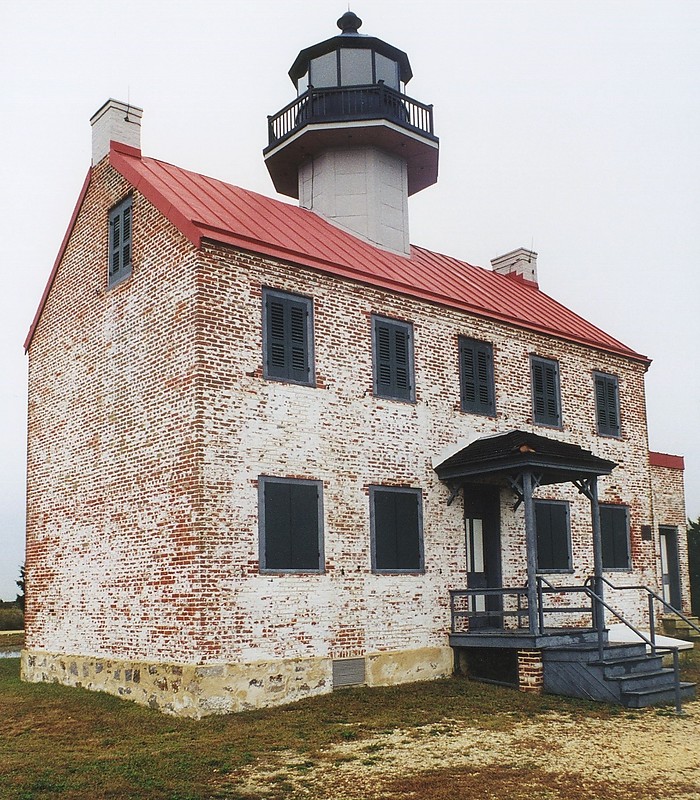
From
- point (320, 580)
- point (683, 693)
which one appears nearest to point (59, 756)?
point (320, 580)

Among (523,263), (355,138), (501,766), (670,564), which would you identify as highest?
(355,138)

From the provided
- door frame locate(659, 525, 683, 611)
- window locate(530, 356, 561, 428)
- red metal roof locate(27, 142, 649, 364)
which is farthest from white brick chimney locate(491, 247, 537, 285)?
door frame locate(659, 525, 683, 611)

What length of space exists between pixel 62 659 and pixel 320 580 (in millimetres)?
4669

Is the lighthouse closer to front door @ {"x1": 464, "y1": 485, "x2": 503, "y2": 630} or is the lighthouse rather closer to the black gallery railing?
the black gallery railing

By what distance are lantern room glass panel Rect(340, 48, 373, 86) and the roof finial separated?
747mm

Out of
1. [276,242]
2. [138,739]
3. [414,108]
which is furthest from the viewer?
[414,108]

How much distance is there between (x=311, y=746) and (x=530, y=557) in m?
5.03

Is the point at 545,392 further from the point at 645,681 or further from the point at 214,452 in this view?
the point at 214,452

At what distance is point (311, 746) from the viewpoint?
9883 mm

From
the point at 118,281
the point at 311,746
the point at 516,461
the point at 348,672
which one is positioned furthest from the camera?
the point at 118,281

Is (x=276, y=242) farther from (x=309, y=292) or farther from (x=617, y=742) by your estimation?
(x=617, y=742)

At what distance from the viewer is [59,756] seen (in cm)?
953

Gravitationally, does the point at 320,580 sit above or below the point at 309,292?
below

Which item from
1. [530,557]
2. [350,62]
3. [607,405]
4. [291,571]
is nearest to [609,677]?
[530,557]
